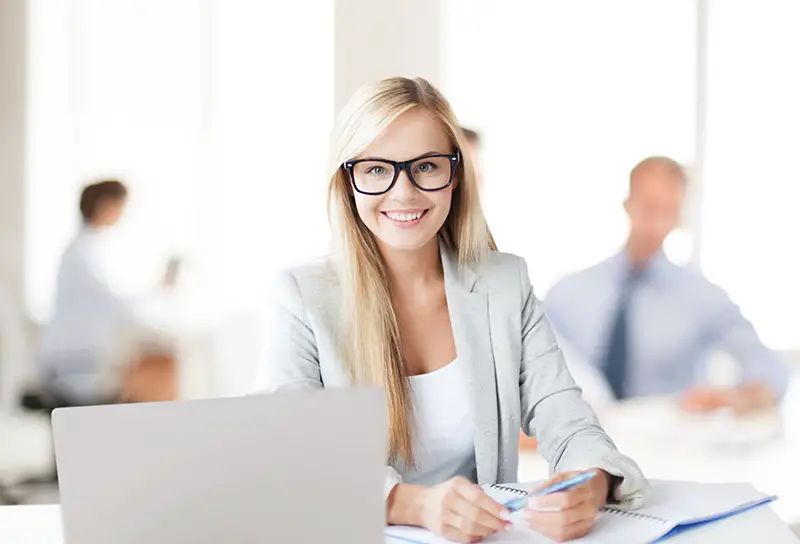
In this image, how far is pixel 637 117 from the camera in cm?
480

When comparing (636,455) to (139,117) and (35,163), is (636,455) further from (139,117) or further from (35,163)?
(35,163)

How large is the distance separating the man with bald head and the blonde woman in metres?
2.68

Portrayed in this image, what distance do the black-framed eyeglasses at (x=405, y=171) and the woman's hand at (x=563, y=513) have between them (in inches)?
23.2

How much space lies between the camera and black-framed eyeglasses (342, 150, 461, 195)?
5.14 feet

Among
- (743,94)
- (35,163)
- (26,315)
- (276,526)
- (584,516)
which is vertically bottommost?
(26,315)

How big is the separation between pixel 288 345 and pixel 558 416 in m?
0.48

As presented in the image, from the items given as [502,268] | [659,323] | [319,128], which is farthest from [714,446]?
[502,268]

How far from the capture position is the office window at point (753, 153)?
4719mm

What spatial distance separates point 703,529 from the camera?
1.21 metres

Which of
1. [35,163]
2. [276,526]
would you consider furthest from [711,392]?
[276,526]

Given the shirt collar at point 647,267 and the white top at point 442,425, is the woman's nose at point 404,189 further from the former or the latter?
the shirt collar at point 647,267

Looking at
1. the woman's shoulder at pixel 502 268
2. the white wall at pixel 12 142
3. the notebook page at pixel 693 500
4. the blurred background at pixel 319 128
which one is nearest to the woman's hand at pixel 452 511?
the notebook page at pixel 693 500

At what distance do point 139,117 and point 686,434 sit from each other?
10.3 ft

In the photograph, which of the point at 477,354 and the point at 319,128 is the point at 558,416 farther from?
the point at 319,128
